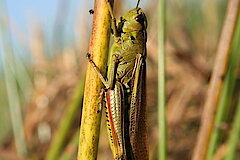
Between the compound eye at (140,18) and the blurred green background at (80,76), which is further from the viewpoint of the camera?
the blurred green background at (80,76)

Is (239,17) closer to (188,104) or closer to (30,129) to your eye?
(188,104)

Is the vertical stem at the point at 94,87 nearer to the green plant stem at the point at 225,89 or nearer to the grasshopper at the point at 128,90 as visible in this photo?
the grasshopper at the point at 128,90

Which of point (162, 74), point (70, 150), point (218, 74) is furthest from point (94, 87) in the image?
point (70, 150)

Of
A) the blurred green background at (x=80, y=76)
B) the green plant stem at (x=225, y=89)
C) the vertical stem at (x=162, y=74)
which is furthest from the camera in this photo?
the blurred green background at (x=80, y=76)

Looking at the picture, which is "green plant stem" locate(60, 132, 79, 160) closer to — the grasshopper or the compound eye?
the grasshopper

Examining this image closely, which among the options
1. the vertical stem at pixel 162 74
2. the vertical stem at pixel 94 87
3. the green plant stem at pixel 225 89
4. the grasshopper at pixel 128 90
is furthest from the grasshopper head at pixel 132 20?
the vertical stem at pixel 94 87

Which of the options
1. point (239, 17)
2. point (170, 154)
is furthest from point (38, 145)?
point (239, 17)
